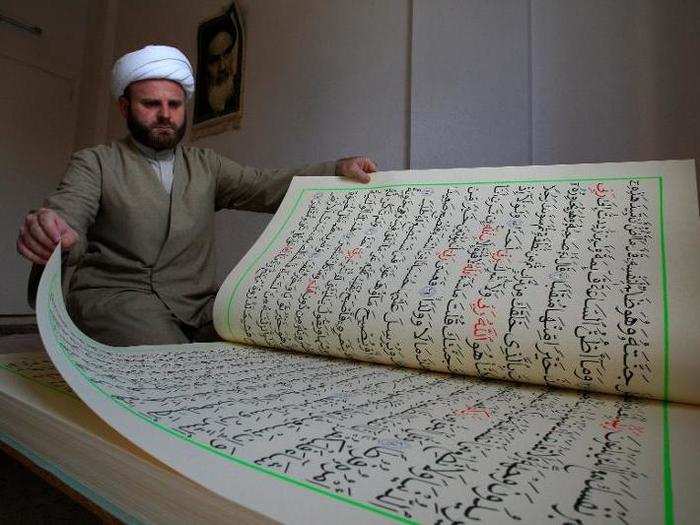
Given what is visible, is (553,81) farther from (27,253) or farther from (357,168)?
(27,253)

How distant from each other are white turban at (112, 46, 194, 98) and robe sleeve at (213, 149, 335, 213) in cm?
20

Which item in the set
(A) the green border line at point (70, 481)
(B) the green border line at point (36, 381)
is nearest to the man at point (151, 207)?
(B) the green border line at point (36, 381)

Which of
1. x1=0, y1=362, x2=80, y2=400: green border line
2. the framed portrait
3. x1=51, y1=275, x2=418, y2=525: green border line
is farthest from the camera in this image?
the framed portrait

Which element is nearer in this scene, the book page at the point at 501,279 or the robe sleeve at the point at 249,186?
the book page at the point at 501,279

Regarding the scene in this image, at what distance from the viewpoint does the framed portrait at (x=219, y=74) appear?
1598mm

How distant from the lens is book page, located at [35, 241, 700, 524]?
0.51ft

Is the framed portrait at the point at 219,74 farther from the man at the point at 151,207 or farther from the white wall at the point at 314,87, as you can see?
the man at the point at 151,207

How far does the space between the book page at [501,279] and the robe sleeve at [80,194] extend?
36cm

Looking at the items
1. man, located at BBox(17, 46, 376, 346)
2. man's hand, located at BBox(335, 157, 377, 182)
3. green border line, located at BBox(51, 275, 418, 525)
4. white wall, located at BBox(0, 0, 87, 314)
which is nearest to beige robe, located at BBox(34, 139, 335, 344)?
man, located at BBox(17, 46, 376, 346)

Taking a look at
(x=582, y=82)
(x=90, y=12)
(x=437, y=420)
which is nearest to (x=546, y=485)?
(x=437, y=420)

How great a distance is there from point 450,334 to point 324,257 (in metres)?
0.19

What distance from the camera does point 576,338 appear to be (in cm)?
32

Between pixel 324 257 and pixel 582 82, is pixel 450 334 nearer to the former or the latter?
pixel 324 257

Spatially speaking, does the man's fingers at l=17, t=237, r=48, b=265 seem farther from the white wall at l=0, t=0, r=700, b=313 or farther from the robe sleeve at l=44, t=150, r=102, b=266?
the white wall at l=0, t=0, r=700, b=313
